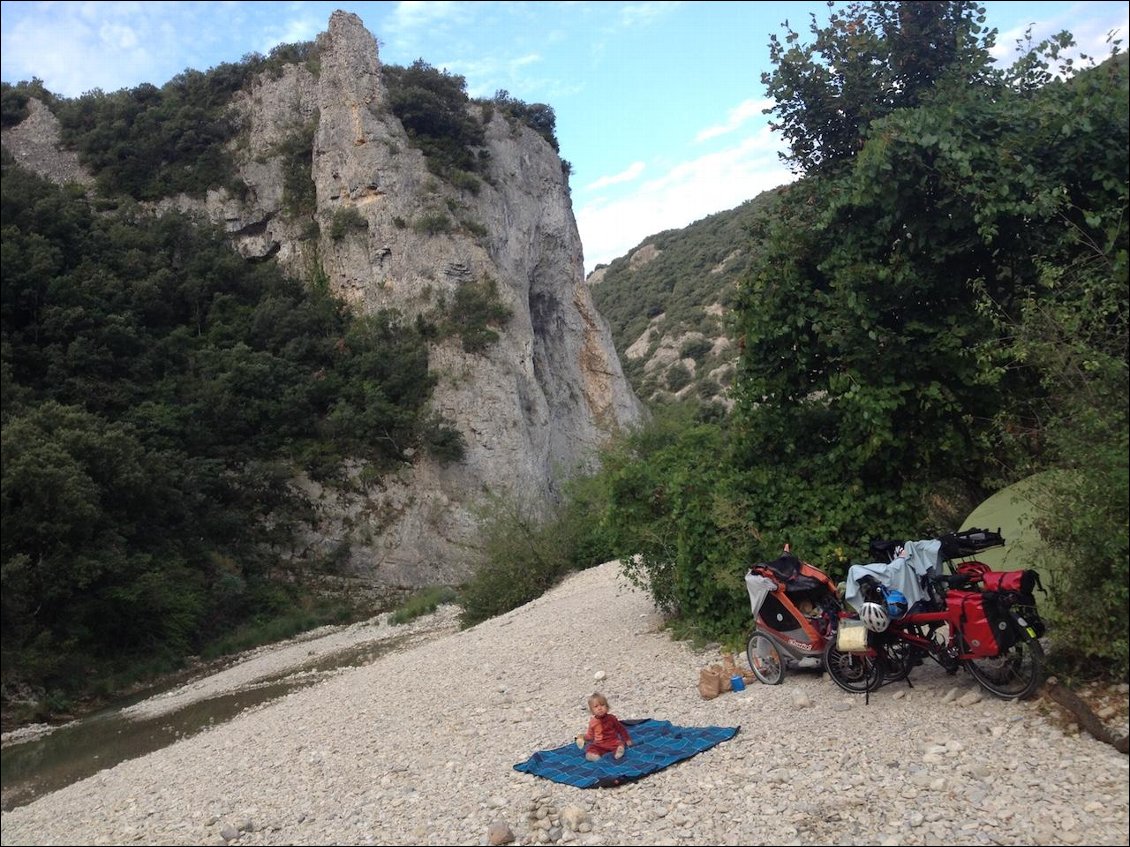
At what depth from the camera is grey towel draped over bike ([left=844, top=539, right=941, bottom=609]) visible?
630cm

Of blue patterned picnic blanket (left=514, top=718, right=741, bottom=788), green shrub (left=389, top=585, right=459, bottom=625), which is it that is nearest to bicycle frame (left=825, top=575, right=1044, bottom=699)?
blue patterned picnic blanket (left=514, top=718, right=741, bottom=788)

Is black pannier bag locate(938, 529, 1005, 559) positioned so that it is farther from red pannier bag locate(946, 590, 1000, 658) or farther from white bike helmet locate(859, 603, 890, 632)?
white bike helmet locate(859, 603, 890, 632)

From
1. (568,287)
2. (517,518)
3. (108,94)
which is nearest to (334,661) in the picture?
(517,518)

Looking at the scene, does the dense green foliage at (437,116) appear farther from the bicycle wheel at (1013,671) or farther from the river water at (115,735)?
the bicycle wheel at (1013,671)

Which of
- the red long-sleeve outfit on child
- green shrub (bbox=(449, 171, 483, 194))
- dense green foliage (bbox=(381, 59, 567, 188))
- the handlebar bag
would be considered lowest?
the red long-sleeve outfit on child

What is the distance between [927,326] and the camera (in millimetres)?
8016

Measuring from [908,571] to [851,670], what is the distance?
3.29ft

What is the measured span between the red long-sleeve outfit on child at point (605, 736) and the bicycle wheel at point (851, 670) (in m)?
1.81

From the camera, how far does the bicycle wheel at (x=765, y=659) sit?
746 centimetres

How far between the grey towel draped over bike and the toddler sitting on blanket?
2.05 metres

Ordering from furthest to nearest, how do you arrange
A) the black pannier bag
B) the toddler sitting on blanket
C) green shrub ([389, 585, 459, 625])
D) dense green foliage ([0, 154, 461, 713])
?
green shrub ([389, 585, 459, 625]) → dense green foliage ([0, 154, 461, 713]) → the black pannier bag → the toddler sitting on blanket

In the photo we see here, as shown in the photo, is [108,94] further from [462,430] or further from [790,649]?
[790,649]

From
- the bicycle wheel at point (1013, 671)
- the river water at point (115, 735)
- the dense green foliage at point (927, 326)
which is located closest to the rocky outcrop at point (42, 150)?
the river water at point (115, 735)

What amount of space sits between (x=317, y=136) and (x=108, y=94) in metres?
12.2
